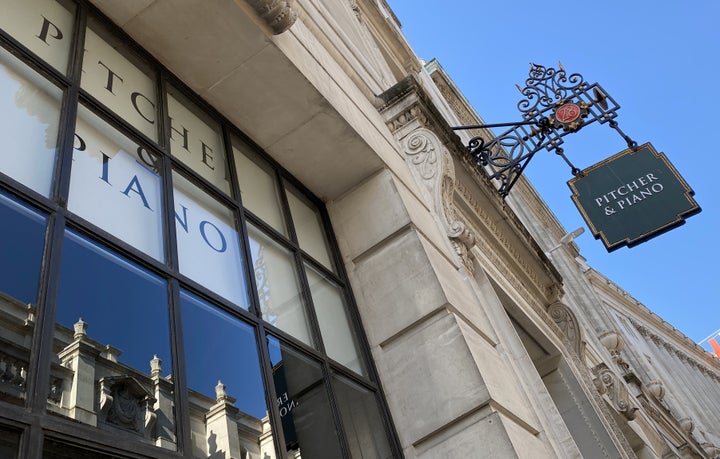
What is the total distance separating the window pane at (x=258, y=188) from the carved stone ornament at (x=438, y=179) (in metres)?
2.02

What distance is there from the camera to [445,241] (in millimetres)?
7320

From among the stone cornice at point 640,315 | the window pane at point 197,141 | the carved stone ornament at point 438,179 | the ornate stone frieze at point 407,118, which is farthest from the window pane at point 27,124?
the stone cornice at point 640,315

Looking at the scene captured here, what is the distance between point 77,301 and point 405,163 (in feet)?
16.5

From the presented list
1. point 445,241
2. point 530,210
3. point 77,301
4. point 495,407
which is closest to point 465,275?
point 445,241

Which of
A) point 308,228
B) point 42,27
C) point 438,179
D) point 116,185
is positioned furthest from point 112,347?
point 438,179

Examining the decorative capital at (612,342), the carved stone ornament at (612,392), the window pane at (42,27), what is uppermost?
the decorative capital at (612,342)

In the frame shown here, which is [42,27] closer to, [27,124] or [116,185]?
[27,124]

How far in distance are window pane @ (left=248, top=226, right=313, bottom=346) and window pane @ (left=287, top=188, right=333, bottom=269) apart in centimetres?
48

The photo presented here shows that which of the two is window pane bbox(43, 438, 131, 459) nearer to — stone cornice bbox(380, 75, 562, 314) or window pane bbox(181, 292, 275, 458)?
window pane bbox(181, 292, 275, 458)

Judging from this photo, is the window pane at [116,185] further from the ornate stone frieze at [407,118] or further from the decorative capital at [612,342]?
the decorative capital at [612,342]

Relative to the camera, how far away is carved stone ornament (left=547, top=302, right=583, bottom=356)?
12.0 m

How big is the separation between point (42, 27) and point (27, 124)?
988mm

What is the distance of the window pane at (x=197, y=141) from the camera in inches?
213

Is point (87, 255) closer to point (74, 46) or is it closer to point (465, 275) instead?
point (74, 46)
